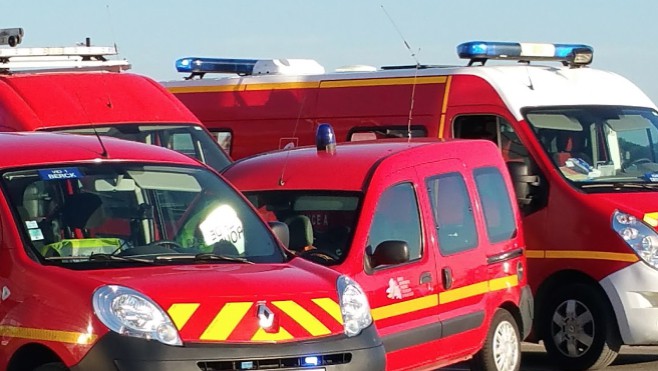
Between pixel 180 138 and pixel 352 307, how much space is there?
5346 millimetres

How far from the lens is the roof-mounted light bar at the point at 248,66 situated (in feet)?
49.4

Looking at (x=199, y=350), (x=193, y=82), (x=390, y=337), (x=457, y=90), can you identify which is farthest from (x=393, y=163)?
(x=193, y=82)

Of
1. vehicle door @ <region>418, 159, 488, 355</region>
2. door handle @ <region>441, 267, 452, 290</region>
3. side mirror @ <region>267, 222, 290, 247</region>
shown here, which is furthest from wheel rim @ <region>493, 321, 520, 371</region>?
side mirror @ <region>267, 222, 290, 247</region>

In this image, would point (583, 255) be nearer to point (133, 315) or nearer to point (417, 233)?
point (417, 233)

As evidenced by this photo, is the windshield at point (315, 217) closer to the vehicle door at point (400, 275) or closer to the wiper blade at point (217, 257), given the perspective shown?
the vehicle door at point (400, 275)

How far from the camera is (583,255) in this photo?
39.4ft

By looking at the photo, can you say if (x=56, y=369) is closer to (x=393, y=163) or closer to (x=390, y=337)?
(x=390, y=337)

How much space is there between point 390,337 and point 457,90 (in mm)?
4659

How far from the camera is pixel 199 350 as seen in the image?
665 centimetres

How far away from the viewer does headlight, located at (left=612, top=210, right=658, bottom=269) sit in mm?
11586

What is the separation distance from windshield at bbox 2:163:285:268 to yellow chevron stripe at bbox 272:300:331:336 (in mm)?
627

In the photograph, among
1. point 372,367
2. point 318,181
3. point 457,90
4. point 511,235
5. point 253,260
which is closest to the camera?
point 372,367

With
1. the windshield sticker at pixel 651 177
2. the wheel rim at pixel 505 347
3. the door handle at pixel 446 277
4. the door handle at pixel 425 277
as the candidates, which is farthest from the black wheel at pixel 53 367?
the windshield sticker at pixel 651 177

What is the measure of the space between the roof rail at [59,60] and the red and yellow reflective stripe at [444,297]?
14.0ft
